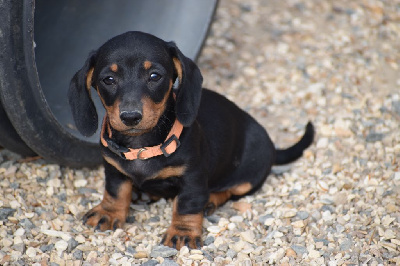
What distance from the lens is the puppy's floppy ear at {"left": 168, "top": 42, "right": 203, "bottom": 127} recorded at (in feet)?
12.9

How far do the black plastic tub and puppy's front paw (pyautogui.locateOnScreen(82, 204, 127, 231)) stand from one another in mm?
543

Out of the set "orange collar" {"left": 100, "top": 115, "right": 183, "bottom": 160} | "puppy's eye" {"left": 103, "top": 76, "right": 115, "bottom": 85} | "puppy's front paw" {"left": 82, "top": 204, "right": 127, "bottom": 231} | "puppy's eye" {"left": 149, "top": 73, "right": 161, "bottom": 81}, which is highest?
"puppy's eye" {"left": 103, "top": 76, "right": 115, "bottom": 85}

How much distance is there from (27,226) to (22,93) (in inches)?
38.0

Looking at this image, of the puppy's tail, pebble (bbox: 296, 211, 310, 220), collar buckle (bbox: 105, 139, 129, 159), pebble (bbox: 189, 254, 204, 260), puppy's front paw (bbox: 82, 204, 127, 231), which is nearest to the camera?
collar buckle (bbox: 105, 139, 129, 159)

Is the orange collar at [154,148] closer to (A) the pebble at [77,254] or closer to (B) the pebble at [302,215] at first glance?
(A) the pebble at [77,254]

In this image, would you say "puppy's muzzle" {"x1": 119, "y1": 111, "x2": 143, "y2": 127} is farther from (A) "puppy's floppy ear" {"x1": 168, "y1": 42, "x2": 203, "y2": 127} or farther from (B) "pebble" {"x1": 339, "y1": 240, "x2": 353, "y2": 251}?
(B) "pebble" {"x1": 339, "y1": 240, "x2": 353, "y2": 251}

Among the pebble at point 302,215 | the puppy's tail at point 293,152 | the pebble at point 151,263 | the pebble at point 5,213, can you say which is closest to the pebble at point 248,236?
the pebble at point 302,215

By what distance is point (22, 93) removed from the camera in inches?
162

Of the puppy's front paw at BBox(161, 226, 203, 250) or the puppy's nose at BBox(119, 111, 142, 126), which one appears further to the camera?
the puppy's front paw at BBox(161, 226, 203, 250)

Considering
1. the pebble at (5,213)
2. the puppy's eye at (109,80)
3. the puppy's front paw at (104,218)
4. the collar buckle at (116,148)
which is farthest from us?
the puppy's front paw at (104,218)

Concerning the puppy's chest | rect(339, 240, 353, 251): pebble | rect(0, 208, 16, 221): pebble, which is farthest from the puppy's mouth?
rect(339, 240, 353, 251): pebble

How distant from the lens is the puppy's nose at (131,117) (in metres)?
3.59

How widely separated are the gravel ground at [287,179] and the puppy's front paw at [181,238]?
0.18 ft

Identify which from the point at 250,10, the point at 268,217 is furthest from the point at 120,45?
the point at 250,10
